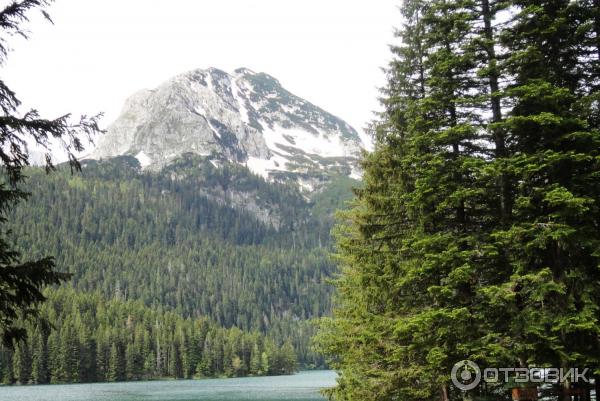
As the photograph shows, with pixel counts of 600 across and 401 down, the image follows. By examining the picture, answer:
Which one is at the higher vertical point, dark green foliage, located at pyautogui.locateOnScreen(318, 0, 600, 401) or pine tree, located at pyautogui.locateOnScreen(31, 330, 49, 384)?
dark green foliage, located at pyautogui.locateOnScreen(318, 0, 600, 401)

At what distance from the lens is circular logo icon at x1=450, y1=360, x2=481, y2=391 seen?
19000 millimetres

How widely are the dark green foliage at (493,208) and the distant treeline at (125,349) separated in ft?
424

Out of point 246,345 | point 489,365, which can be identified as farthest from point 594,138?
point 246,345

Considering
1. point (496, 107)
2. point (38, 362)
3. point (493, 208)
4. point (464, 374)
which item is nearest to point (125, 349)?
point (38, 362)

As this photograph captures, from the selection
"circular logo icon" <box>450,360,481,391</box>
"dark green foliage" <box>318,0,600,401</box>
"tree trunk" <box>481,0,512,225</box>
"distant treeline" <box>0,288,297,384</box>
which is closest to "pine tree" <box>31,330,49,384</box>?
"distant treeline" <box>0,288,297,384</box>

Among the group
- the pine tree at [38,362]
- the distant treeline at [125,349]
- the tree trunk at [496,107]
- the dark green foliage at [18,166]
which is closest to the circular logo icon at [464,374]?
the tree trunk at [496,107]

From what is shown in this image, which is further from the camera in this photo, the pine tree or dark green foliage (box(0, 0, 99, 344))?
the pine tree

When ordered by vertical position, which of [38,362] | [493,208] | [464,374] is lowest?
[38,362]

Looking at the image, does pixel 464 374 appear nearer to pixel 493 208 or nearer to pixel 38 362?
pixel 493 208

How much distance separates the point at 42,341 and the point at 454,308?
458 feet

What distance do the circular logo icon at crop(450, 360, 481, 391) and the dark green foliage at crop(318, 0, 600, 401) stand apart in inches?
11.5

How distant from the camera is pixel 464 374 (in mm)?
19266

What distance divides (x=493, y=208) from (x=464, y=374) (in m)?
5.38

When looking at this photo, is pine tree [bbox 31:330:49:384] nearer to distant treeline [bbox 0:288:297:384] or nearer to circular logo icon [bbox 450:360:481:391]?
distant treeline [bbox 0:288:297:384]
